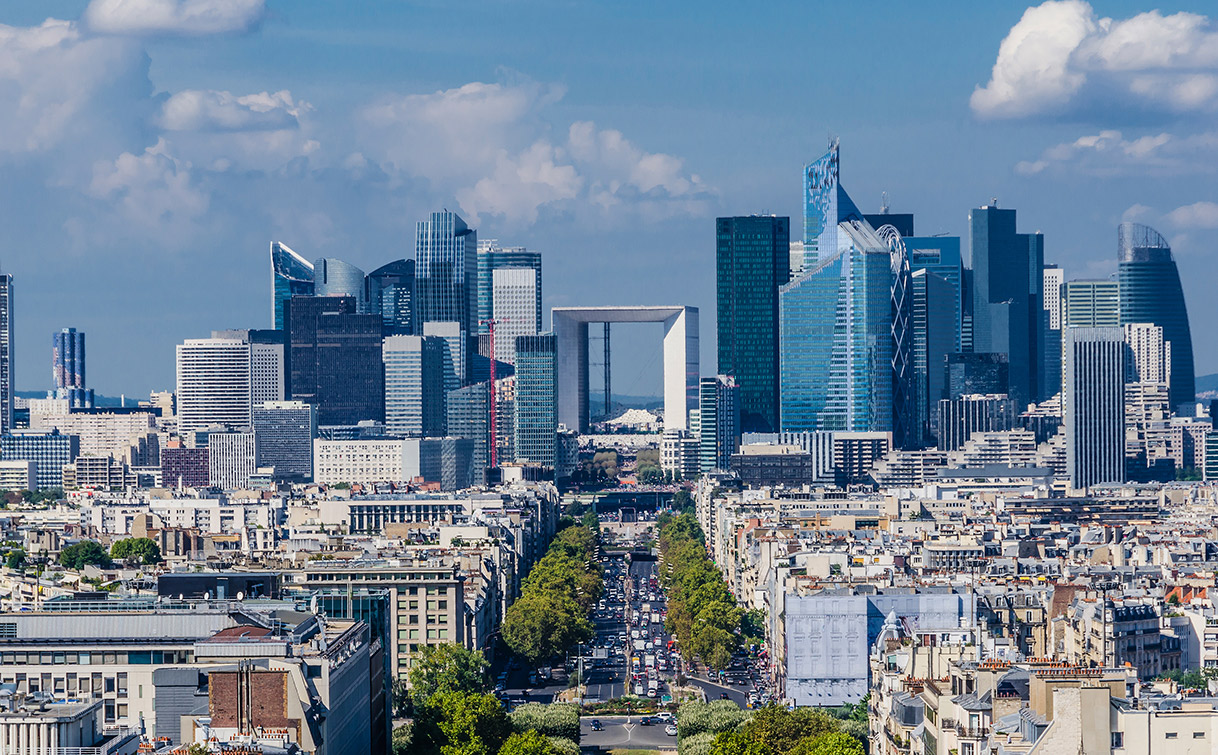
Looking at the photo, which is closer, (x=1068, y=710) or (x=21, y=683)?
(x=1068, y=710)

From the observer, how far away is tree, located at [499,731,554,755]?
7719 centimetres

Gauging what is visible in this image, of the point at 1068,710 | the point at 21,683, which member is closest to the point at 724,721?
the point at 21,683

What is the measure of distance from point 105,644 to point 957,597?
43.4 m

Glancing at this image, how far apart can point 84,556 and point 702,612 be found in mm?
36202

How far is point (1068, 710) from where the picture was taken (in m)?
54.3

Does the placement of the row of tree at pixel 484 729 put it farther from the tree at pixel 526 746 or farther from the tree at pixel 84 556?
the tree at pixel 84 556

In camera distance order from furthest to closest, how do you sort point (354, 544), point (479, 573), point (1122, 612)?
point (354, 544) < point (479, 573) < point (1122, 612)

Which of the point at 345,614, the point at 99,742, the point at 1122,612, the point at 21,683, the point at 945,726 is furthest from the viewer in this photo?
the point at 1122,612

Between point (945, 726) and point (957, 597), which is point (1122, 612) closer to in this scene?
point (957, 597)

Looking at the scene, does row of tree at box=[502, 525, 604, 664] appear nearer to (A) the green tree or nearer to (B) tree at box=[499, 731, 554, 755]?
(A) the green tree

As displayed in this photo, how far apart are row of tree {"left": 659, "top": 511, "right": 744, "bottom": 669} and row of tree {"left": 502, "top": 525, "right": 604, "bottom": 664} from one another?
4981 mm

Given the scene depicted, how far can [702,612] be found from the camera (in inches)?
5007

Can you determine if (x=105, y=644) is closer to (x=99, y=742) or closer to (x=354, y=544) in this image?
(x=99, y=742)

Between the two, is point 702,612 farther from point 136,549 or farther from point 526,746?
point 526,746
